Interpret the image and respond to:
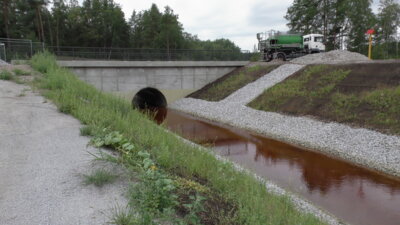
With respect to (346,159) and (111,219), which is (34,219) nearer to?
(111,219)

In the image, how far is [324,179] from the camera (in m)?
10.0

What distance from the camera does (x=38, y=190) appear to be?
390 cm

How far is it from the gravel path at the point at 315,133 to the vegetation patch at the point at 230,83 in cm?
195

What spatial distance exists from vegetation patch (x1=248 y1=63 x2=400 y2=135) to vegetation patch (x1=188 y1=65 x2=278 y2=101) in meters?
4.20

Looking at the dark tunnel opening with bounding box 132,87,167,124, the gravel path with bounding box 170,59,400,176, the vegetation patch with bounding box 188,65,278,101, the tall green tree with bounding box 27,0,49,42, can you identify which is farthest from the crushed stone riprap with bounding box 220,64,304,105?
the tall green tree with bounding box 27,0,49,42

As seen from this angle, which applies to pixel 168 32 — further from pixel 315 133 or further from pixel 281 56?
pixel 315 133

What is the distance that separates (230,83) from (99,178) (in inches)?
957

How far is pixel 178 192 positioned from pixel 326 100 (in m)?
15.5

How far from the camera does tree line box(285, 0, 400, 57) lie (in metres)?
47.5

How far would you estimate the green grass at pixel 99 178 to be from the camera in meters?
4.09

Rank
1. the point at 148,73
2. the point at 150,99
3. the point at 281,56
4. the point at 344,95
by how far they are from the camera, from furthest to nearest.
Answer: the point at 150,99, the point at 281,56, the point at 148,73, the point at 344,95

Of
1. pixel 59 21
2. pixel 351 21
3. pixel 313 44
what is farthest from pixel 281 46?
pixel 59 21

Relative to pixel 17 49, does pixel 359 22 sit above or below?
above

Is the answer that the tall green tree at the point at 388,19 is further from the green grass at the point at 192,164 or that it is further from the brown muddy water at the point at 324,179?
the green grass at the point at 192,164
